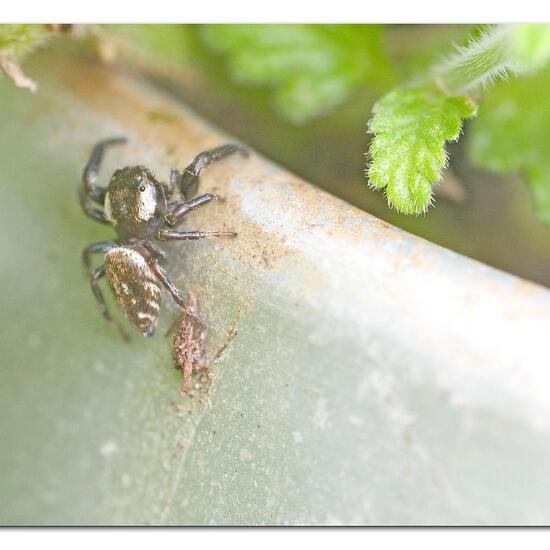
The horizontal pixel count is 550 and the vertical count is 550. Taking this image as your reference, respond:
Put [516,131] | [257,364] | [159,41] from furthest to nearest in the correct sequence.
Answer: [159,41]
[516,131]
[257,364]

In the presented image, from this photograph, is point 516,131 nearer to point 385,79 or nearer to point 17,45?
point 385,79

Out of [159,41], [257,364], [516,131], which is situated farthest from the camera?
[159,41]

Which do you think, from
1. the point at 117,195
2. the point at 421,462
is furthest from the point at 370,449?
the point at 117,195

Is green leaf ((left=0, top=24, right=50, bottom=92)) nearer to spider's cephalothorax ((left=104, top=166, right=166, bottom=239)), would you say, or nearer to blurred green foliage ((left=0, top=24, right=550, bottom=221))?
blurred green foliage ((left=0, top=24, right=550, bottom=221))

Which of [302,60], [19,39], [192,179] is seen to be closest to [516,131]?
[302,60]

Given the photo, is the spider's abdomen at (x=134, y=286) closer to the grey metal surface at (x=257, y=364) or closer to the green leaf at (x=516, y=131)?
the grey metal surface at (x=257, y=364)

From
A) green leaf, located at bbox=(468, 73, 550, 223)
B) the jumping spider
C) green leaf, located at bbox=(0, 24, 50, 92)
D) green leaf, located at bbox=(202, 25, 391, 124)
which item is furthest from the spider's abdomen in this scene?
green leaf, located at bbox=(468, 73, 550, 223)

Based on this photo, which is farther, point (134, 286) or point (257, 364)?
point (134, 286)
